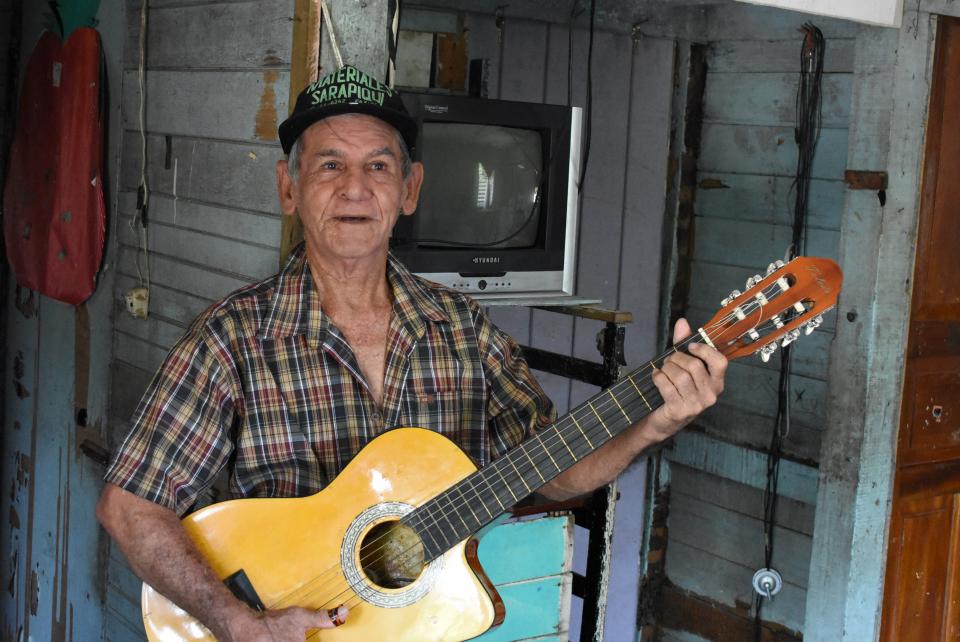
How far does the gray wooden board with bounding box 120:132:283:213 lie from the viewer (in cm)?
231

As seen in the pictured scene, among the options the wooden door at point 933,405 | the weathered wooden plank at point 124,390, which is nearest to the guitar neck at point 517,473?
the weathered wooden plank at point 124,390

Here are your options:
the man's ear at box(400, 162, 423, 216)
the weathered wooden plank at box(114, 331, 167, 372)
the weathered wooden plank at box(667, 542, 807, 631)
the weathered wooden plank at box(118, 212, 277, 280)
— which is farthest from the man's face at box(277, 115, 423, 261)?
the weathered wooden plank at box(667, 542, 807, 631)

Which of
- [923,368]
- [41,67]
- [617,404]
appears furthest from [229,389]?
[923,368]

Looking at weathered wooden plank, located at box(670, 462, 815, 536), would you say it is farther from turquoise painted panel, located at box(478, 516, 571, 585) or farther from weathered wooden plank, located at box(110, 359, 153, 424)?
weathered wooden plank, located at box(110, 359, 153, 424)

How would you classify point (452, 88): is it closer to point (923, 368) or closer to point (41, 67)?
point (41, 67)

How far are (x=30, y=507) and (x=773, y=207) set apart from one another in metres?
2.65

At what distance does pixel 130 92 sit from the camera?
112 inches

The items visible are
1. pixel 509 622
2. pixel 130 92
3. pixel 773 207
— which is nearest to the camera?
pixel 509 622

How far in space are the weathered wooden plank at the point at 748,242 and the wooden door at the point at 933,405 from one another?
30.4 inches

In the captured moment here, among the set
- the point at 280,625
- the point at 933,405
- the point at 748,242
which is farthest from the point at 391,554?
the point at 748,242

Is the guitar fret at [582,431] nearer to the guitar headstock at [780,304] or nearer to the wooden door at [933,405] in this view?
the guitar headstock at [780,304]

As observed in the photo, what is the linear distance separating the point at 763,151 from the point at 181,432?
8.56 feet

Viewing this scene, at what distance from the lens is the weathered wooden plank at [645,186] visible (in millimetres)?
4027

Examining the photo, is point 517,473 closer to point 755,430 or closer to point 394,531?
point 394,531
